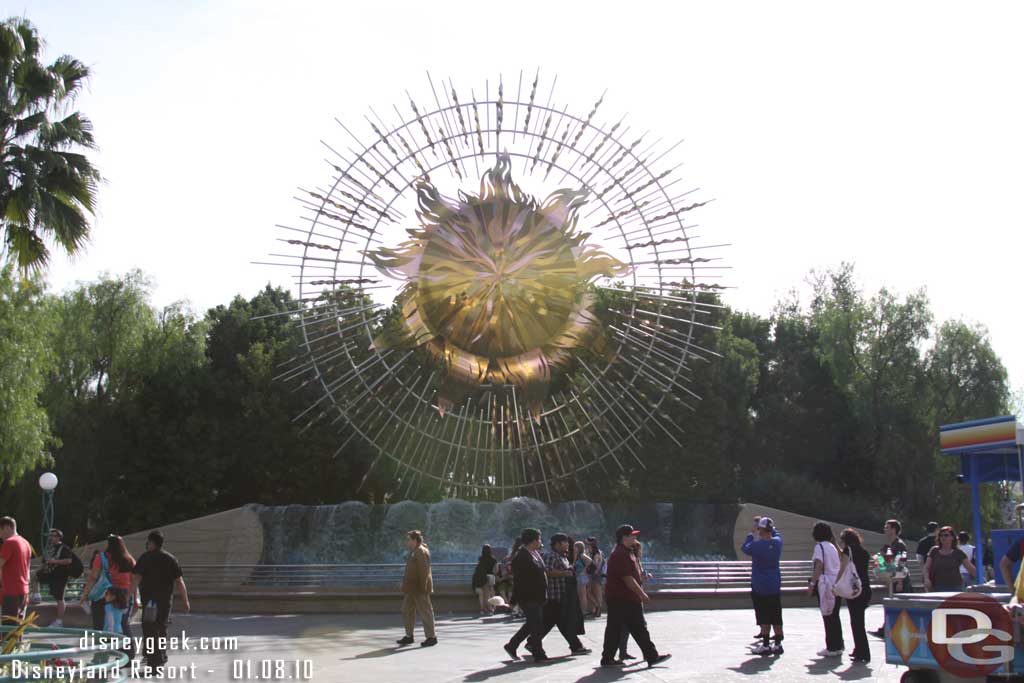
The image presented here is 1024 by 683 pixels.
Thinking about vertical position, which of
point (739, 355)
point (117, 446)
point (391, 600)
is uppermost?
point (739, 355)

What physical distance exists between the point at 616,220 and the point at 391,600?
809 centimetres

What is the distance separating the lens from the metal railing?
21500 millimetres

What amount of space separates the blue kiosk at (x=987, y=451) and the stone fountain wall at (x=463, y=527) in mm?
8852

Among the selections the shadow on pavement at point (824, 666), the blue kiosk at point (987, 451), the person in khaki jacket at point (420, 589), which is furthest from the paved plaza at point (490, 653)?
the blue kiosk at point (987, 451)

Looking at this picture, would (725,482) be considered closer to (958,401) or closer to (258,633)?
(958,401)

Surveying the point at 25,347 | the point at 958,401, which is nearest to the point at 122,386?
Result: the point at 25,347

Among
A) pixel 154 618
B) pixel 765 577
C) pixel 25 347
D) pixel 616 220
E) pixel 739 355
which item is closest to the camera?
pixel 154 618

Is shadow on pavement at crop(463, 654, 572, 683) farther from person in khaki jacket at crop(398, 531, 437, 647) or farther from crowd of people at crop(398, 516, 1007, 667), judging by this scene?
person in khaki jacket at crop(398, 531, 437, 647)

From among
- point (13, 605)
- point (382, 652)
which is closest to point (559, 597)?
point (382, 652)

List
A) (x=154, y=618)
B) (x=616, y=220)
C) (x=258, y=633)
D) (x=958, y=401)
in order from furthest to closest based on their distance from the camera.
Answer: (x=958, y=401) < (x=616, y=220) < (x=258, y=633) < (x=154, y=618)

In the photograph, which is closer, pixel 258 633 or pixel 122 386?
pixel 258 633

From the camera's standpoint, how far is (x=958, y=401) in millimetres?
38906

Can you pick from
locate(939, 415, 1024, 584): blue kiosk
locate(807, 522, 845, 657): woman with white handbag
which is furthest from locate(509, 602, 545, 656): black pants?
locate(939, 415, 1024, 584): blue kiosk

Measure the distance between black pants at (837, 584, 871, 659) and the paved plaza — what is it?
174 millimetres
